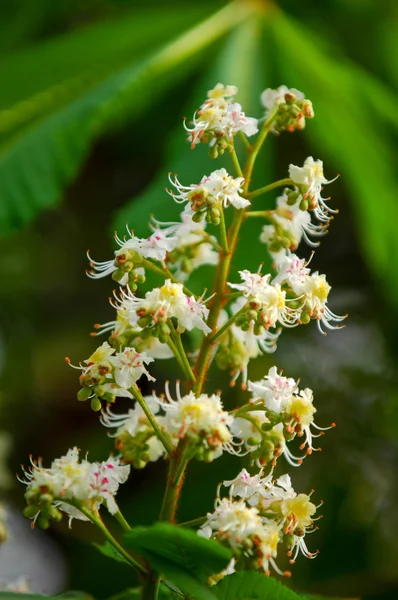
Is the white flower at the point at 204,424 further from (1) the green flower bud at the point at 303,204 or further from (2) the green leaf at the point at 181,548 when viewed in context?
(1) the green flower bud at the point at 303,204

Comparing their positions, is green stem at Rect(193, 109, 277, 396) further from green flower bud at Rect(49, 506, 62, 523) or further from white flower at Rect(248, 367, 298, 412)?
green flower bud at Rect(49, 506, 62, 523)

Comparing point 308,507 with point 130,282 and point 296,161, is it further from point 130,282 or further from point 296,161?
point 296,161

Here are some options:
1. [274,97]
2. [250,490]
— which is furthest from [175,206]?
[250,490]

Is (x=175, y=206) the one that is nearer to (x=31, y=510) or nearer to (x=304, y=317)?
(x=304, y=317)

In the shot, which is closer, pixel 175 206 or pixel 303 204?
pixel 303 204

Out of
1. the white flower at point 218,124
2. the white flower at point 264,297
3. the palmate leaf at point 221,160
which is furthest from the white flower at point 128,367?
the palmate leaf at point 221,160

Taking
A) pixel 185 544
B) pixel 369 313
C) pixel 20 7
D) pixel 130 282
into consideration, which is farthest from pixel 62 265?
pixel 185 544
